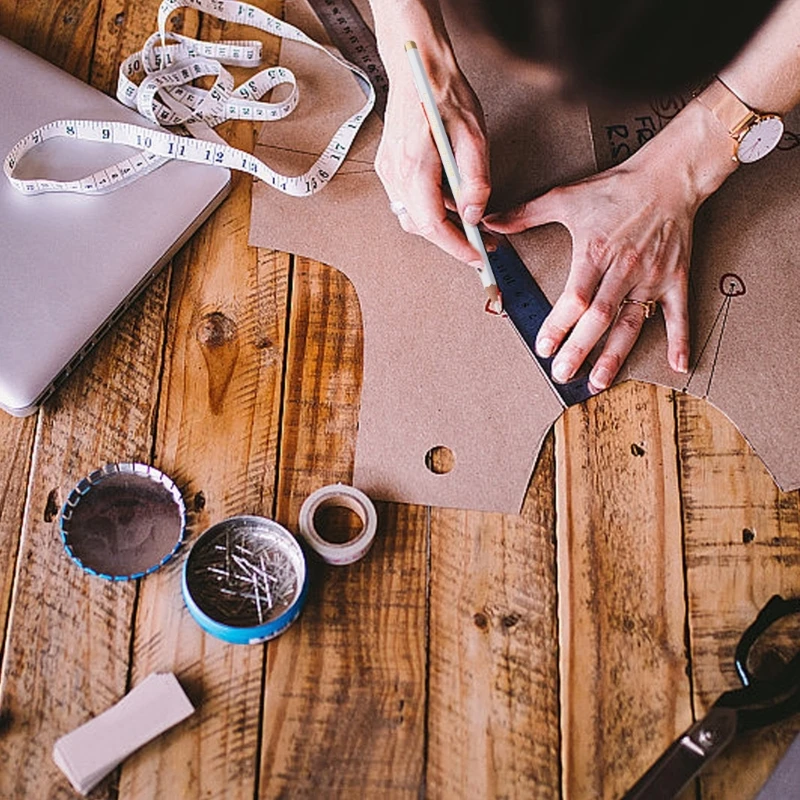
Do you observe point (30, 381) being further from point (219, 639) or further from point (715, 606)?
point (715, 606)

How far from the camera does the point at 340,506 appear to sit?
139 cm

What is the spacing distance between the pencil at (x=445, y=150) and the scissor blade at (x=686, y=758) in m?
Answer: 0.59

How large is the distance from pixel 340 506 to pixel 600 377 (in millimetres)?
403

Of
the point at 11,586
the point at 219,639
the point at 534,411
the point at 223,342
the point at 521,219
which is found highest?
the point at 521,219

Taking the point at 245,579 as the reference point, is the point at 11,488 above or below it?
below

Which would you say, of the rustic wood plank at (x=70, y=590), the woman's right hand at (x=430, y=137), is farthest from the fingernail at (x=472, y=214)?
the rustic wood plank at (x=70, y=590)

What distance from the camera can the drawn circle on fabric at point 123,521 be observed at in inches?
53.1

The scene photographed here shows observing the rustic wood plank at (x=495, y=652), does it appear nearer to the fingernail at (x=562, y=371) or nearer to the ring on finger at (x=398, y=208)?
the fingernail at (x=562, y=371)

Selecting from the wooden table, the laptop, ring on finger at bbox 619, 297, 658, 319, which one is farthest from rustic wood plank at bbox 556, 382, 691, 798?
the laptop

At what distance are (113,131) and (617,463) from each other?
34.5 inches

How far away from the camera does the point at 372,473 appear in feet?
4.61

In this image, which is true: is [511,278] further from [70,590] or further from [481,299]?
[70,590]

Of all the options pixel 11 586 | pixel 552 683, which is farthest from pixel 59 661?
pixel 552 683

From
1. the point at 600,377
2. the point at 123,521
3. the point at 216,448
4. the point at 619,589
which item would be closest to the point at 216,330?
the point at 216,448
